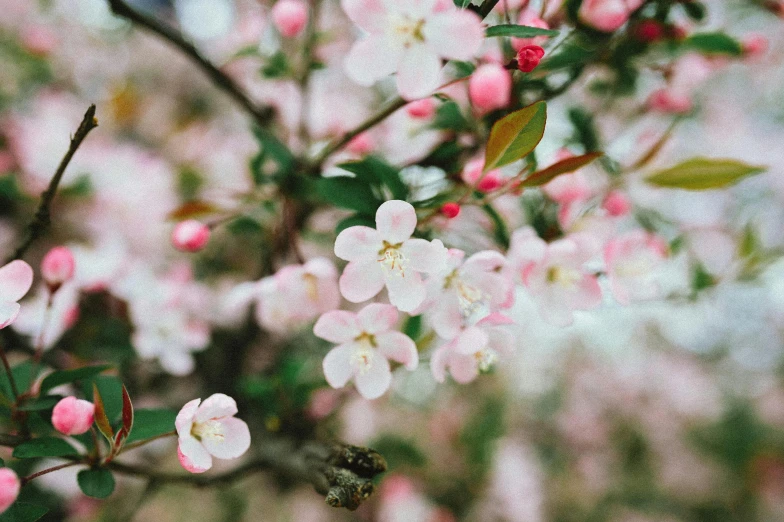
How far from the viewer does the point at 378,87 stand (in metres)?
1.36

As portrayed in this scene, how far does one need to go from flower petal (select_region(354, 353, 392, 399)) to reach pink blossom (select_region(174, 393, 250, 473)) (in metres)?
0.12

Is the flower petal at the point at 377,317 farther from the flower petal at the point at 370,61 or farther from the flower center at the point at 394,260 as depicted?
the flower petal at the point at 370,61

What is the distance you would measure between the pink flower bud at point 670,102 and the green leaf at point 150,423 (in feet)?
2.79

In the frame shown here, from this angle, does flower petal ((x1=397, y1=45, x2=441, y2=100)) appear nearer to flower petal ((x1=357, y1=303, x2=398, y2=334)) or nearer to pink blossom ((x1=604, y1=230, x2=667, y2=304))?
flower petal ((x1=357, y1=303, x2=398, y2=334))

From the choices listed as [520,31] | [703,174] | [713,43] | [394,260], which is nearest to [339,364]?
[394,260]

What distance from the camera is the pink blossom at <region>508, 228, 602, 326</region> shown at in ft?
1.74

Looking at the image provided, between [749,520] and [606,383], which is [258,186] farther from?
[749,520]

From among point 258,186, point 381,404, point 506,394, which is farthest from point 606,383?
point 258,186

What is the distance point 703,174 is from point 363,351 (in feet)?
1.41

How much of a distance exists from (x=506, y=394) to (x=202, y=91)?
64.7 inches

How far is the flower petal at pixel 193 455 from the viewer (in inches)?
18.1

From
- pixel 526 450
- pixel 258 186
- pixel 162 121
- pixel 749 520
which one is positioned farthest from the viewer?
pixel 749 520

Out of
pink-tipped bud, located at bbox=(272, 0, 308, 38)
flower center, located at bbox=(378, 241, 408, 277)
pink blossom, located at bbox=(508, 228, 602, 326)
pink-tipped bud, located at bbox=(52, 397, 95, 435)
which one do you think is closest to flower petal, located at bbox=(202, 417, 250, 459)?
pink-tipped bud, located at bbox=(52, 397, 95, 435)

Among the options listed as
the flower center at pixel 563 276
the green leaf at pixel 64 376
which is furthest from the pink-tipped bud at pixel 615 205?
the green leaf at pixel 64 376
